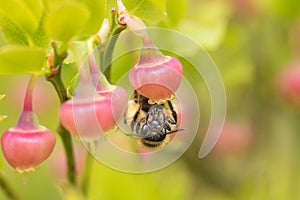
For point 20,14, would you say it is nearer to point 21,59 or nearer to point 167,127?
point 21,59

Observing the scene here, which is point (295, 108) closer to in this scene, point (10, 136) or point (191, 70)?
point (191, 70)

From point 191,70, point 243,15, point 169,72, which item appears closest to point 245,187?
point 191,70

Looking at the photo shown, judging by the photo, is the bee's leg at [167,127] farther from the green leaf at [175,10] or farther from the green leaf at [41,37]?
the green leaf at [175,10]

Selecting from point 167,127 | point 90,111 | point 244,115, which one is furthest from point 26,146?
point 244,115

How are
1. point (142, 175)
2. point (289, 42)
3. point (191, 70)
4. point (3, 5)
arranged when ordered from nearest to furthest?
1. point (3, 5)
2. point (142, 175)
3. point (191, 70)
4. point (289, 42)

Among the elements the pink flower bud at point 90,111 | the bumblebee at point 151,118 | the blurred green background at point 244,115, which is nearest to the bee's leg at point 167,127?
the bumblebee at point 151,118

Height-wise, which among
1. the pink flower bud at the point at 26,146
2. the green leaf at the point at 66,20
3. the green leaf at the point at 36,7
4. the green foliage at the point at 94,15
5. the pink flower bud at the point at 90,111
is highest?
the green foliage at the point at 94,15

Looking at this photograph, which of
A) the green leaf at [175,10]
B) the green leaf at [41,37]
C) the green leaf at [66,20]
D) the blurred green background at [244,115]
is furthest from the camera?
the blurred green background at [244,115]

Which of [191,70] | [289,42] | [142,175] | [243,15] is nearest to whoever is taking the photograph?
[142,175]
